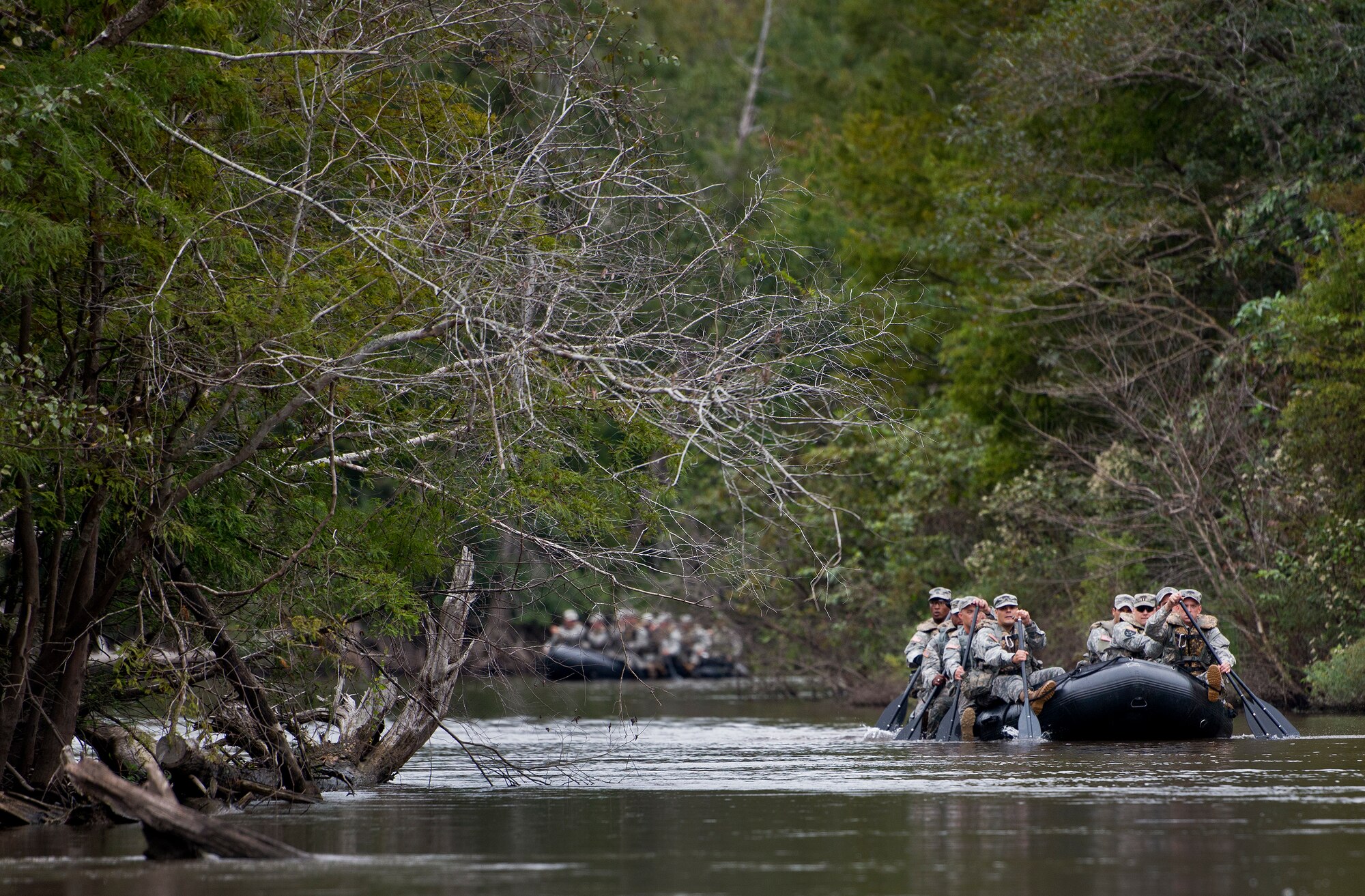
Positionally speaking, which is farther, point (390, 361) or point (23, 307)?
point (390, 361)

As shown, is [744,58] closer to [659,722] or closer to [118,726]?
[659,722]

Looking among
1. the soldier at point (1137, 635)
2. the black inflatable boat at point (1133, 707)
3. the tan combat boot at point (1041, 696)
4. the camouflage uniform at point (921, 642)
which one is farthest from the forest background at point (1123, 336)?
the black inflatable boat at point (1133, 707)

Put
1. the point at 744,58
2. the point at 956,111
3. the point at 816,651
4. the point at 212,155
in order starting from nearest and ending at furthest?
the point at 212,155, the point at 956,111, the point at 816,651, the point at 744,58

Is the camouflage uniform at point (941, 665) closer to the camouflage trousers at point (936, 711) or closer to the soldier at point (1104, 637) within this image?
the camouflage trousers at point (936, 711)

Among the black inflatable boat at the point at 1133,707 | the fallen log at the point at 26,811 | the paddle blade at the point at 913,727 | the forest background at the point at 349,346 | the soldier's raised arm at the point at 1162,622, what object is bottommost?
the fallen log at the point at 26,811

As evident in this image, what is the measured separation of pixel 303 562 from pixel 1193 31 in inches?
769

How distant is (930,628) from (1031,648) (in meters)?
1.48

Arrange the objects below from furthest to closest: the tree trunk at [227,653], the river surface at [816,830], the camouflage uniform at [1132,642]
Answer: the camouflage uniform at [1132,642] → the tree trunk at [227,653] → the river surface at [816,830]

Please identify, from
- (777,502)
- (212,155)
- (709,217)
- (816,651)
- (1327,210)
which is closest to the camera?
(777,502)

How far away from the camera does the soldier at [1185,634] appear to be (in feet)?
68.3

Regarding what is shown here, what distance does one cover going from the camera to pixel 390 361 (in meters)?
14.4

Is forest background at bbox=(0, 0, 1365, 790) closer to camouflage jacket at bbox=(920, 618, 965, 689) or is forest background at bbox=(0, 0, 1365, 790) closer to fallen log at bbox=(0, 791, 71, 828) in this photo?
fallen log at bbox=(0, 791, 71, 828)

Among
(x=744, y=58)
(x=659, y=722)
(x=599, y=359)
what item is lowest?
(x=659, y=722)

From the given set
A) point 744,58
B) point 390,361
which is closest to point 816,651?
point 390,361
